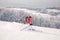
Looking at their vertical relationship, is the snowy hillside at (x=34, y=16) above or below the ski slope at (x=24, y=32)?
above

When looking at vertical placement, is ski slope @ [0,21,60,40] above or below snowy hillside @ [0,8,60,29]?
below

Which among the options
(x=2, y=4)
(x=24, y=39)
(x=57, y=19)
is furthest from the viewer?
(x=2, y=4)

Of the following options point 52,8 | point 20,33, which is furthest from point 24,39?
point 52,8

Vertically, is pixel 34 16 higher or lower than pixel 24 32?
higher

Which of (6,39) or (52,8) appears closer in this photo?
(52,8)

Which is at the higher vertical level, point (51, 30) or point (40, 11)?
point (40, 11)

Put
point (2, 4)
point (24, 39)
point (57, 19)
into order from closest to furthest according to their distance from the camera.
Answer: point (57, 19)
point (24, 39)
point (2, 4)

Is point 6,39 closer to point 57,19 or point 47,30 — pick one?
point 47,30

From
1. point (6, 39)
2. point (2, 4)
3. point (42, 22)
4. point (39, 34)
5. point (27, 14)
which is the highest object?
point (2, 4)

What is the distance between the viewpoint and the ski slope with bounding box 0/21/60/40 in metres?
1.41

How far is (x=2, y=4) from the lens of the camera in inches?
63.6

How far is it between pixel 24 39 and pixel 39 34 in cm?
23

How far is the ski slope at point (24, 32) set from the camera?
141cm

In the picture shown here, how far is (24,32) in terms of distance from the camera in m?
1.52
